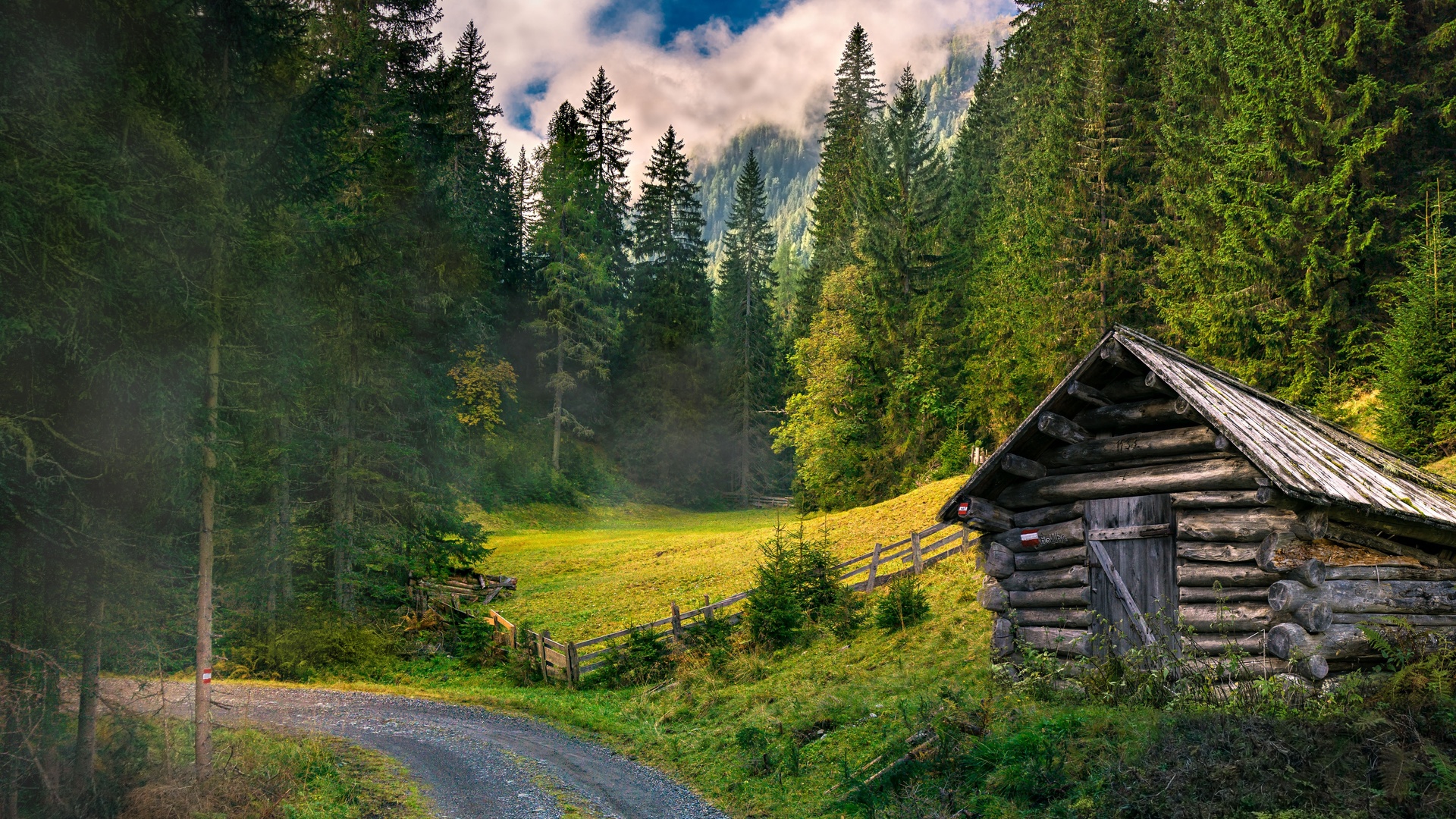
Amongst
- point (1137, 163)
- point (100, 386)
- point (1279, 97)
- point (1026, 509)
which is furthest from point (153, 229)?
point (1137, 163)

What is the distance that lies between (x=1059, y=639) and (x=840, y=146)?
55.8 metres

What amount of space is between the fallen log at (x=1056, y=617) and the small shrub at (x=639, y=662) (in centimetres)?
933

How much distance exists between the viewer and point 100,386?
968cm

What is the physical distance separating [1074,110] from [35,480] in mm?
32978

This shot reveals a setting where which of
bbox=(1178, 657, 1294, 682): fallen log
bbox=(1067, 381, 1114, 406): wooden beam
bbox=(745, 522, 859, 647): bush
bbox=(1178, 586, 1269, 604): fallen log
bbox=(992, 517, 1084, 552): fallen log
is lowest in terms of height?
bbox=(745, 522, 859, 647): bush

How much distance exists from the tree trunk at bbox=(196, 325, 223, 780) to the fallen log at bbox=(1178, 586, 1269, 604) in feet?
42.4

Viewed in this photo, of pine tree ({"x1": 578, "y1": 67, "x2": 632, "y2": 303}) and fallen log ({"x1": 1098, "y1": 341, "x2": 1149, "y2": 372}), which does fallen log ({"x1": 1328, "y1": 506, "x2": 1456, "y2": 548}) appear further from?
pine tree ({"x1": 578, "y1": 67, "x2": 632, "y2": 303})

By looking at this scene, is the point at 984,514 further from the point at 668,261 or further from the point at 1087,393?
the point at 668,261

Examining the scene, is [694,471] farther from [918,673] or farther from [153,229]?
[153,229]

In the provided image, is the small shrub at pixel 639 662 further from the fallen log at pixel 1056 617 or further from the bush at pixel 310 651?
the fallen log at pixel 1056 617

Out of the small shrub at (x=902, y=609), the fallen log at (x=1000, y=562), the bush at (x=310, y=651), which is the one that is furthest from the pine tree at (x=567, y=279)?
the fallen log at (x=1000, y=562)

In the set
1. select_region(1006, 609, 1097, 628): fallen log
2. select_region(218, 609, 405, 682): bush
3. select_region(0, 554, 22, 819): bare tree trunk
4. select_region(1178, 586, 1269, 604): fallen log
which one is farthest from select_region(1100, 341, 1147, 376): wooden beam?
select_region(218, 609, 405, 682): bush

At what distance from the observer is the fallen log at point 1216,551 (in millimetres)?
9836

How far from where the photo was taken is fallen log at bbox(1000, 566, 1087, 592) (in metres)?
11.9
